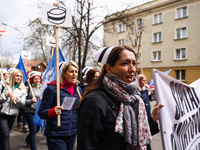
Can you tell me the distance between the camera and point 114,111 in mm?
1521

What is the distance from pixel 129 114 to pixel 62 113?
4.74 ft

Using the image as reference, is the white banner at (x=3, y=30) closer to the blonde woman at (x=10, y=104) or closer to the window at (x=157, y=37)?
the blonde woman at (x=10, y=104)

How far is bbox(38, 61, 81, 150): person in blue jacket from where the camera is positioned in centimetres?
258

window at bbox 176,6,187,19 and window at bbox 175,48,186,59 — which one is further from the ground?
window at bbox 176,6,187,19

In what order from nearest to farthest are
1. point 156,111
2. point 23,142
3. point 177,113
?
point 156,111, point 177,113, point 23,142

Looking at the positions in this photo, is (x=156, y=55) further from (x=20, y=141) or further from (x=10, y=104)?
(x=10, y=104)

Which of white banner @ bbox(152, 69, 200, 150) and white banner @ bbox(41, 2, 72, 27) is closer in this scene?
white banner @ bbox(152, 69, 200, 150)

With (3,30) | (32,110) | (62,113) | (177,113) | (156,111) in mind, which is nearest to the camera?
(156,111)

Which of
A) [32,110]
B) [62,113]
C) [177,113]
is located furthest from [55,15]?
[32,110]

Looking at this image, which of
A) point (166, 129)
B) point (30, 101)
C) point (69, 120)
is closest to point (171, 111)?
point (166, 129)

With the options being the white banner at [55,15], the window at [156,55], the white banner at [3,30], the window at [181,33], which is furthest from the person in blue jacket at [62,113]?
the window at [156,55]

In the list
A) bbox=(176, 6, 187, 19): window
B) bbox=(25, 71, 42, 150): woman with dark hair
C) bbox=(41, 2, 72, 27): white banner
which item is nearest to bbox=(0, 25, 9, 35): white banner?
bbox=(25, 71, 42, 150): woman with dark hair

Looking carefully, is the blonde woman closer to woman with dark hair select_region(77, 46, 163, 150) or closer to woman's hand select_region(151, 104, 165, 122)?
woman with dark hair select_region(77, 46, 163, 150)

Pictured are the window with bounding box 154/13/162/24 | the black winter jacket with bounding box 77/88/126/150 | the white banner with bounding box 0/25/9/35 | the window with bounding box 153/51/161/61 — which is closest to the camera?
the black winter jacket with bounding box 77/88/126/150
